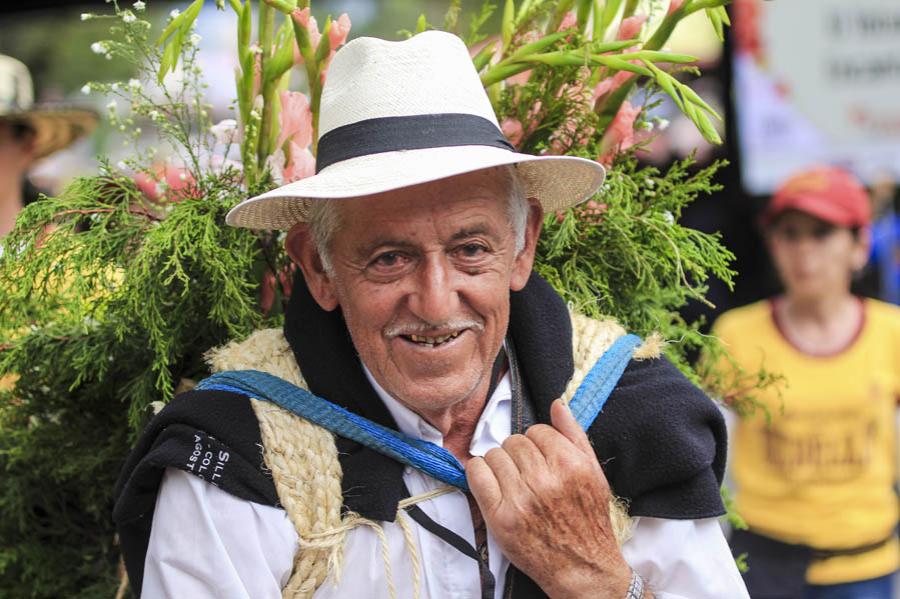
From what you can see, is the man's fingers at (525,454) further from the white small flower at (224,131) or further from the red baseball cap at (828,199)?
the red baseball cap at (828,199)

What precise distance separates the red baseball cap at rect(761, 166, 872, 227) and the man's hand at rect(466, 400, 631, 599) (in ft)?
10.4

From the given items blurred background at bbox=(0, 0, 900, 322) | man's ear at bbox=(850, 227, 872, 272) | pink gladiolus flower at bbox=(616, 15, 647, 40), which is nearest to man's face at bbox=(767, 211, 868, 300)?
man's ear at bbox=(850, 227, 872, 272)

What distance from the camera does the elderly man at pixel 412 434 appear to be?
6.55ft

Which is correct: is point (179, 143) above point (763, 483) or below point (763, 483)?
above

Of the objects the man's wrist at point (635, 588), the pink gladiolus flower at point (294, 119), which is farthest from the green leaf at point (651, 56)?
the man's wrist at point (635, 588)

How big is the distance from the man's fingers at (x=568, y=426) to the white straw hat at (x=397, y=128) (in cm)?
47

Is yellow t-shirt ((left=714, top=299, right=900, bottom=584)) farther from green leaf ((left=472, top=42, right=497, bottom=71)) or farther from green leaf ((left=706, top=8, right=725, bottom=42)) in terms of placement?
green leaf ((left=472, top=42, right=497, bottom=71))

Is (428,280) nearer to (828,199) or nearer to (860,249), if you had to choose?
(828,199)

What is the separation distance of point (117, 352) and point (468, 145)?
97cm

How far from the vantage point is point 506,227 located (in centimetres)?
211

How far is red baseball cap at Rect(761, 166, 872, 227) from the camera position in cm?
484

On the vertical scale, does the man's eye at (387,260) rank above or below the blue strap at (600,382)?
above

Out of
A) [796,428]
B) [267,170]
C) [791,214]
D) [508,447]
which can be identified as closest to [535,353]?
[508,447]

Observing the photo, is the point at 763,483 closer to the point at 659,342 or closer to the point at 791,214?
the point at 791,214
